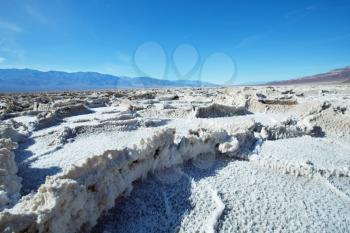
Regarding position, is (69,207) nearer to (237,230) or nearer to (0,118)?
(237,230)

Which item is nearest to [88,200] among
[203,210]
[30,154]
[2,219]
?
[2,219]

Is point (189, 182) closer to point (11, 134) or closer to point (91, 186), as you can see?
point (91, 186)

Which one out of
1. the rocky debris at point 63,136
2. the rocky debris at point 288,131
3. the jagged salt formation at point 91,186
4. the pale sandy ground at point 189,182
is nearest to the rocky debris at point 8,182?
the pale sandy ground at point 189,182

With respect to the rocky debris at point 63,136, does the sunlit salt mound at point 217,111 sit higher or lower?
lower

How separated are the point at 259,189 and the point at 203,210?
6.55 feet

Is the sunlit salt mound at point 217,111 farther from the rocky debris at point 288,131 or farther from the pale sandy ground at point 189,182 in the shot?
the rocky debris at point 288,131

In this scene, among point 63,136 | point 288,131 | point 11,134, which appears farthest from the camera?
point 288,131

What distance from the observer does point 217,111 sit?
19.3 m

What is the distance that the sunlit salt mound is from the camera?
18.8 m

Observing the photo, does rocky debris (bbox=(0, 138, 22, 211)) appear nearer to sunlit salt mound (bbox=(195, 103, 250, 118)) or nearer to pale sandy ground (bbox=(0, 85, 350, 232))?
pale sandy ground (bbox=(0, 85, 350, 232))

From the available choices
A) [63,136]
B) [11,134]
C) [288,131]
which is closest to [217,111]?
[288,131]

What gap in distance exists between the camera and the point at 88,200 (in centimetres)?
620

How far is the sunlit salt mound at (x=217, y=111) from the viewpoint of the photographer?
18.8m

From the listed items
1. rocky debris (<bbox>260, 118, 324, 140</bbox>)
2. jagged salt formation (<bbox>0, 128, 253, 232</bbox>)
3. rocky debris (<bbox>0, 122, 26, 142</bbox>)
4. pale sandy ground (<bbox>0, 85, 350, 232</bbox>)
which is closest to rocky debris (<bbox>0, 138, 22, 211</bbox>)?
pale sandy ground (<bbox>0, 85, 350, 232</bbox>)
